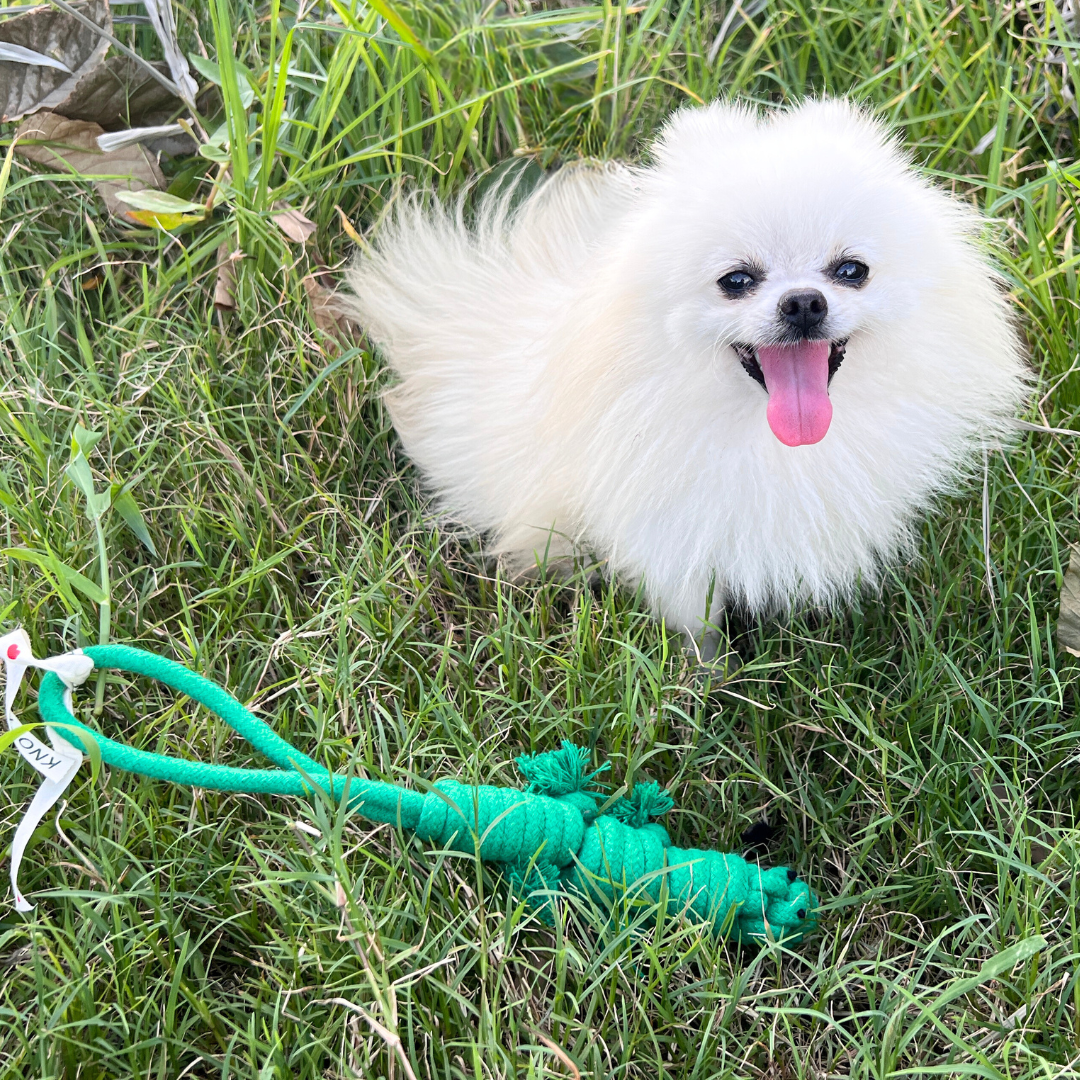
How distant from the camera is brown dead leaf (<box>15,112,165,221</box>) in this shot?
2.44 metres

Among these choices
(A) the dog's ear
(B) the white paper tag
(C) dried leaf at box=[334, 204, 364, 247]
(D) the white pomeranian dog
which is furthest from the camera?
(C) dried leaf at box=[334, 204, 364, 247]

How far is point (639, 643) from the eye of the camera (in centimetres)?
200

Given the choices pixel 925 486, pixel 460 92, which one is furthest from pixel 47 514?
pixel 925 486

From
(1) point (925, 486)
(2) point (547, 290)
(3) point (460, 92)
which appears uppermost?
(3) point (460, 92)

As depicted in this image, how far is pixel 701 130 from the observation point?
1.74 meters

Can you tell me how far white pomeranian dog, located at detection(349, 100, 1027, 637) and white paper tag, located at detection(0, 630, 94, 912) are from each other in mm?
852

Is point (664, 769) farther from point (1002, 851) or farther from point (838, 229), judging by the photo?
point (838, 229)

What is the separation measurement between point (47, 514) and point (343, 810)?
0.98 m

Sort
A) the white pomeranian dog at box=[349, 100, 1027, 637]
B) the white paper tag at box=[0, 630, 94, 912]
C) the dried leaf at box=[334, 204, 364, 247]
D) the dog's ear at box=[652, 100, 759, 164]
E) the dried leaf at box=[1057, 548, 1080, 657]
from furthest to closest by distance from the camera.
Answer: the dried leaf at box=[334, 204, 364, 247] → the dried leaf at box=[1057, 548, 1080, 657] → the dog's ear at box=[652, 100, 759, 164] → the white pomeranian dog at box=[349, 100, 1027, 637] → the white paper tag at box=[0, 630, 94, 912]

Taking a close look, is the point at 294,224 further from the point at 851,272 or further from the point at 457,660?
the point at 851,272

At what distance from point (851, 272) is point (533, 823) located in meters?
0.93

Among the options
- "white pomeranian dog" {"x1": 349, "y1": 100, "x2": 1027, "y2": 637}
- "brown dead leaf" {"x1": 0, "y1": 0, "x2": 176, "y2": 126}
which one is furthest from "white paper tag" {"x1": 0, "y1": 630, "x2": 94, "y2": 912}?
"brown dead leaf" {"x1": 0, "y1": 0, "x2": 176, "y2": 126}

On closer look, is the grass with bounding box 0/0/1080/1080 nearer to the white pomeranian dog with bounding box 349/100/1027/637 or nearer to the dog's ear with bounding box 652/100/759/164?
the white pomeranian dog with bounding box 349/100/1027/637

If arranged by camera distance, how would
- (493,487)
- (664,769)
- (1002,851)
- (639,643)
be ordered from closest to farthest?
1. (1002,851)
2. (664,769)
3. (639,643)
4. (493,487)
